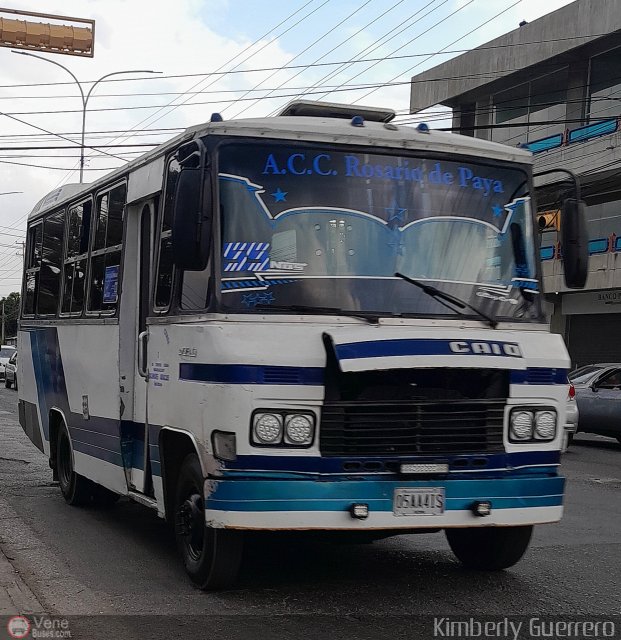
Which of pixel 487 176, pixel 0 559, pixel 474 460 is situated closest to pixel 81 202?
pixel 0 559

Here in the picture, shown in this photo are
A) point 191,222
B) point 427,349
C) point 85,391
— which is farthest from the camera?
point 85,391

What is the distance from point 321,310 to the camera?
21.1ft

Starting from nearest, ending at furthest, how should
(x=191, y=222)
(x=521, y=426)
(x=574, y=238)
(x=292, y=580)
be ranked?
1. (x=191, y=222)
2. (x=521, y=426)
3. (x=292, y=580)
4. (x=574, y=238)

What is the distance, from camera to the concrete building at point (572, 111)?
30703 mm

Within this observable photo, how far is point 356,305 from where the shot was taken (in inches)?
258

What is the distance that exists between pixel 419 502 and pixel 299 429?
85 cm

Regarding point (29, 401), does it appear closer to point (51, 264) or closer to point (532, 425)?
point (51, 264)

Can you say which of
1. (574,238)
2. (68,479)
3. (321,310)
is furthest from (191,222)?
(68,479)

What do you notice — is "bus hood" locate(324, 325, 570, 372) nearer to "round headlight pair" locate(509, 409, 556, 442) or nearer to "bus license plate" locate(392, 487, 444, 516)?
"round headlight pair" locate(509, 409, 556, 442)

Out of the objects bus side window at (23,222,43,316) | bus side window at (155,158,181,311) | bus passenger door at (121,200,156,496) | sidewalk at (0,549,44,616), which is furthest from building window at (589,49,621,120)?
sidewalk at (0,549,44,616)

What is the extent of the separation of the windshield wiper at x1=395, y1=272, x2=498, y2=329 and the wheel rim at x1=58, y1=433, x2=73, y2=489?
4820 millimetres

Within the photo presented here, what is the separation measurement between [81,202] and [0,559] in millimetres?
3873

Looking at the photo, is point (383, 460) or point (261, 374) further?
point (383, 460)

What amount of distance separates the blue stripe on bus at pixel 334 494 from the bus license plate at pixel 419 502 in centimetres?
3
